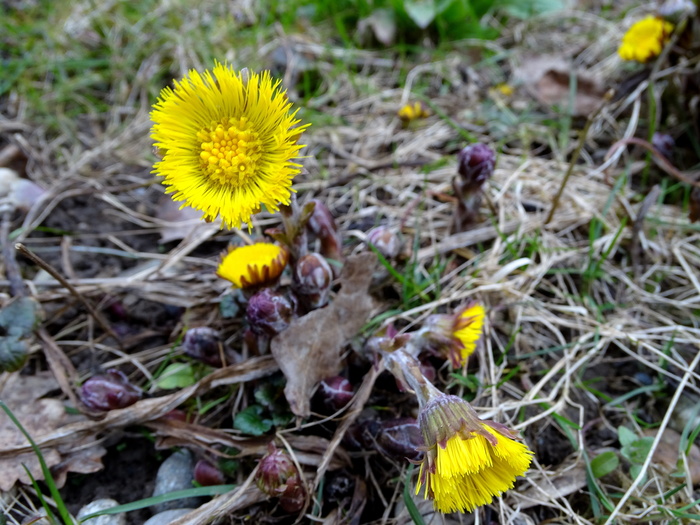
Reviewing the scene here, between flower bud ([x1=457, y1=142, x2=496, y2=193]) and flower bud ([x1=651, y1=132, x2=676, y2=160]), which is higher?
flower bud ([x1=457, y1=142, x2=496, y2=193])

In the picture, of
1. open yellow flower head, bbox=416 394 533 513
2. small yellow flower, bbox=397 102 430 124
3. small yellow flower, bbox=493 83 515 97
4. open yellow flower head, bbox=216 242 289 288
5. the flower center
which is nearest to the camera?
open yellow flower head, bbox=416 394 533 513

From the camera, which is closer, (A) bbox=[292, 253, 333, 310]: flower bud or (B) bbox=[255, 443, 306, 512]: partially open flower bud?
(B) bbox=[255, 443, 306, 512]: partially open flower bud

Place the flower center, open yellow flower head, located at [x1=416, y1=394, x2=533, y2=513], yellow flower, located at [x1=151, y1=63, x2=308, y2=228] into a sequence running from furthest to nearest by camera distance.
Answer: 1. the flower center
2. yellow flower, located at [x1=151, y1=63, x2=308, y2=228]
3. open yellow flower head, located at [x1=416, y1=394, x2=533, y2=513]

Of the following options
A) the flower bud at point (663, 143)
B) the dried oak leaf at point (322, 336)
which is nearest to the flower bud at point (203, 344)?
the dried oak leaf at point (322, 336)

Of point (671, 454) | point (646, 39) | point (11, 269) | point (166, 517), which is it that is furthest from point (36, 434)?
point (646, 39)

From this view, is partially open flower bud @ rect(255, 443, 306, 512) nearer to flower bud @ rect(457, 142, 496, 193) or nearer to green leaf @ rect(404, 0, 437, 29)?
flower bud @ rect(457, 142, 496, 193)

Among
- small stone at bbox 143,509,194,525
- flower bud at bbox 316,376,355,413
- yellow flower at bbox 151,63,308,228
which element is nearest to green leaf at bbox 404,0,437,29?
yellow flower at bbox 151,63,308,228

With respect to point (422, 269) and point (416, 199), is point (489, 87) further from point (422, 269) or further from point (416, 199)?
point (422, 269)

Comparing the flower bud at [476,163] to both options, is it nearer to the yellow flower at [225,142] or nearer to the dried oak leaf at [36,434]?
the yellow flower at [225,142]
